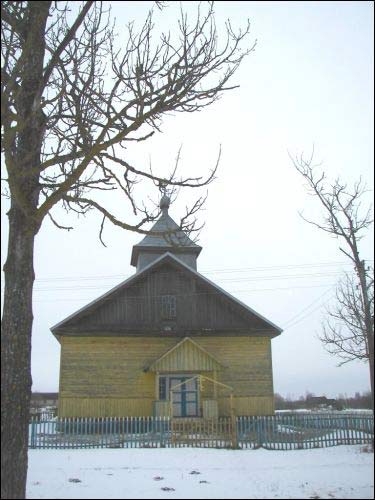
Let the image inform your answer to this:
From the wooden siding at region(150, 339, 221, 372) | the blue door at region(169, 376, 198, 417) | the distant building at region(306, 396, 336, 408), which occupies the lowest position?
the distant building at region(306, 396, 336, 408)

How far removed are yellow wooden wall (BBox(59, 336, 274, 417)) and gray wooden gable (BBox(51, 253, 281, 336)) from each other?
1.86 feet

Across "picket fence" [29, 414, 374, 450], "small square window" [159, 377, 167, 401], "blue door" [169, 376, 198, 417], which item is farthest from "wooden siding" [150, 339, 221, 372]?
"picket fence" [29, 414, 374, 450]

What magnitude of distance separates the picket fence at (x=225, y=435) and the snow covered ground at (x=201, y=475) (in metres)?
1.85

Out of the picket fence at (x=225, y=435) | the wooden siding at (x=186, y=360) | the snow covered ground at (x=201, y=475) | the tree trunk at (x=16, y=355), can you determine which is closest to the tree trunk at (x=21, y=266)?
the tree trunk at (x=16, y=355)

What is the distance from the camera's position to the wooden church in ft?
79.0

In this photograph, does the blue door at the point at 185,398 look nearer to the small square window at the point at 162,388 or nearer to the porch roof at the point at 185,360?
the small square window at the point at 162,388

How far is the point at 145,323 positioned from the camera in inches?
1003

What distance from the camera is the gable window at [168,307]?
85.2ft

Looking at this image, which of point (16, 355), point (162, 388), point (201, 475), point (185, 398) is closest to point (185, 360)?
point (162, 388)

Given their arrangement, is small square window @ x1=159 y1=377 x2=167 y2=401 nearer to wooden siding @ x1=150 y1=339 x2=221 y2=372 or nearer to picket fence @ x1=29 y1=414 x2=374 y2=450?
wooden siding @ x1=150 y1=339 x2=221 y2=372

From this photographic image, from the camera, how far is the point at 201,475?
35.6 feet

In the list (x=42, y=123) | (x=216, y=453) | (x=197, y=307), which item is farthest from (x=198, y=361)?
(x=42, y=123)

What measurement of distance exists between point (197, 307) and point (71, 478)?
1636cm

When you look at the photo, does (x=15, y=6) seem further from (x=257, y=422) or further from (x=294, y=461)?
(x=257, y=422)
